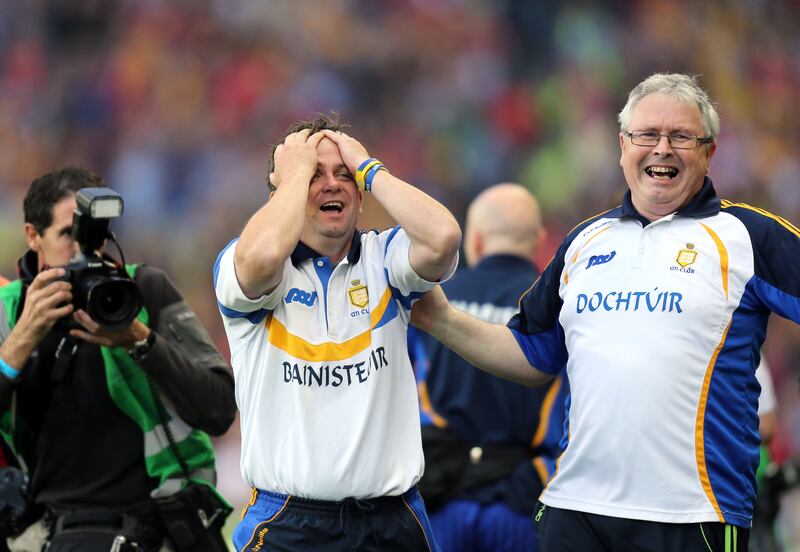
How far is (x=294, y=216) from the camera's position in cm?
321

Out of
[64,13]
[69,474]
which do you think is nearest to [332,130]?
[69,474]

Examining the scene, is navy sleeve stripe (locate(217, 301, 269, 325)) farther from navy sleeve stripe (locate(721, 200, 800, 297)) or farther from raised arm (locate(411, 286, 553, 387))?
navy sleeve stripe (locate(721, 200, 800, 297))

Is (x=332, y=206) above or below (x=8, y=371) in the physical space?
above

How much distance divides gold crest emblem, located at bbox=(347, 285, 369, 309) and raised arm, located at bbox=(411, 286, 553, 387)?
0.34 m

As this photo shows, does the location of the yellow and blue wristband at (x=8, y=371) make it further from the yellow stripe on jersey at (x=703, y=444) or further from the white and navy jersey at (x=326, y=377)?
the yellow stripe on jersey at (x=703, y=444)

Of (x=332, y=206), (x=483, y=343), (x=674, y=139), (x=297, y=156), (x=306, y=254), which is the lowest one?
(x=483, y=343)

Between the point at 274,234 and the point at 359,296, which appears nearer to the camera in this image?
the point at 274,234

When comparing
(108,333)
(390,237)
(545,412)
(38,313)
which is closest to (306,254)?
(390,237)

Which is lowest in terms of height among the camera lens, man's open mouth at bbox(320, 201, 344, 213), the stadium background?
the camera lens

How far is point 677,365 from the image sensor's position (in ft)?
10.7

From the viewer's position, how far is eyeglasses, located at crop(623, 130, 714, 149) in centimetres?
346

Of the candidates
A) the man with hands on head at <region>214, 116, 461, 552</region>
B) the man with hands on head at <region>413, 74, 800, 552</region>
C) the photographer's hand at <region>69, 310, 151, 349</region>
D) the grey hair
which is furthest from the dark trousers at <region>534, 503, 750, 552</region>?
the photographer's hand at <region>69, 310, 151, 349</region>

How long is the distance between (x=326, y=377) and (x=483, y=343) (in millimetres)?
678

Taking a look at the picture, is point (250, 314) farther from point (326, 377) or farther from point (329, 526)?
point (329, 526)
